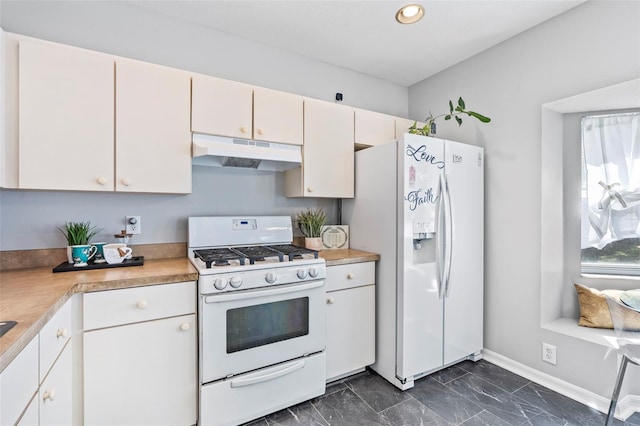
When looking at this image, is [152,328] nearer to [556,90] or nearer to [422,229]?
[422,229]

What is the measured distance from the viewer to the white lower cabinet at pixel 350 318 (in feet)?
6.86

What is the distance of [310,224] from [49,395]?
177 cm

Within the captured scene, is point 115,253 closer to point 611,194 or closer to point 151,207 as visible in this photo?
point 151,207

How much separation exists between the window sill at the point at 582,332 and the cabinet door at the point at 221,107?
8.35 ft

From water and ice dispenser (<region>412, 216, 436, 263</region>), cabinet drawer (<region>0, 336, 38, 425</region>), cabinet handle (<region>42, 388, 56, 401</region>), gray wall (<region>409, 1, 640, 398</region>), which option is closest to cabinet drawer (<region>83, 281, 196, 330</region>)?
cabinet handle (<region>42, 388, 56, 401</region>)

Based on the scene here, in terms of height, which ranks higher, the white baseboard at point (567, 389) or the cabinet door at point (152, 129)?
the cabinet door at point (152, 129)

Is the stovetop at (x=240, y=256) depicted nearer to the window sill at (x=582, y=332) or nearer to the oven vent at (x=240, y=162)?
the oven vent at (x=240, y=162)

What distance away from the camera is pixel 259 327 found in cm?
177

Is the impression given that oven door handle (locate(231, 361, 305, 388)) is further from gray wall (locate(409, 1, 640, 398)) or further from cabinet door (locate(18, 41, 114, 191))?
gray wall (locate(409, 1, 640, 398))

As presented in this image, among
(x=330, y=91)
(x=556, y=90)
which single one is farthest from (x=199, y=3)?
(x=556, y=90)

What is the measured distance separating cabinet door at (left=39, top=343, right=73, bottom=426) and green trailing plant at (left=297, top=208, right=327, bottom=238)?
5.33 ft

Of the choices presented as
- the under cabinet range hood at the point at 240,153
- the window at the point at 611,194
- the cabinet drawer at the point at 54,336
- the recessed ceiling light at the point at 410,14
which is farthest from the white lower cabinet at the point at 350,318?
the recessed ceiling light at the point at 410,14

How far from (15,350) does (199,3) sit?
215 cm

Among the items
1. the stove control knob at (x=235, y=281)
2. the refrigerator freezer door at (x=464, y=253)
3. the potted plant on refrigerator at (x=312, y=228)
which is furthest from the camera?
the potted plant on refrigerator at (x=312, y=228)
